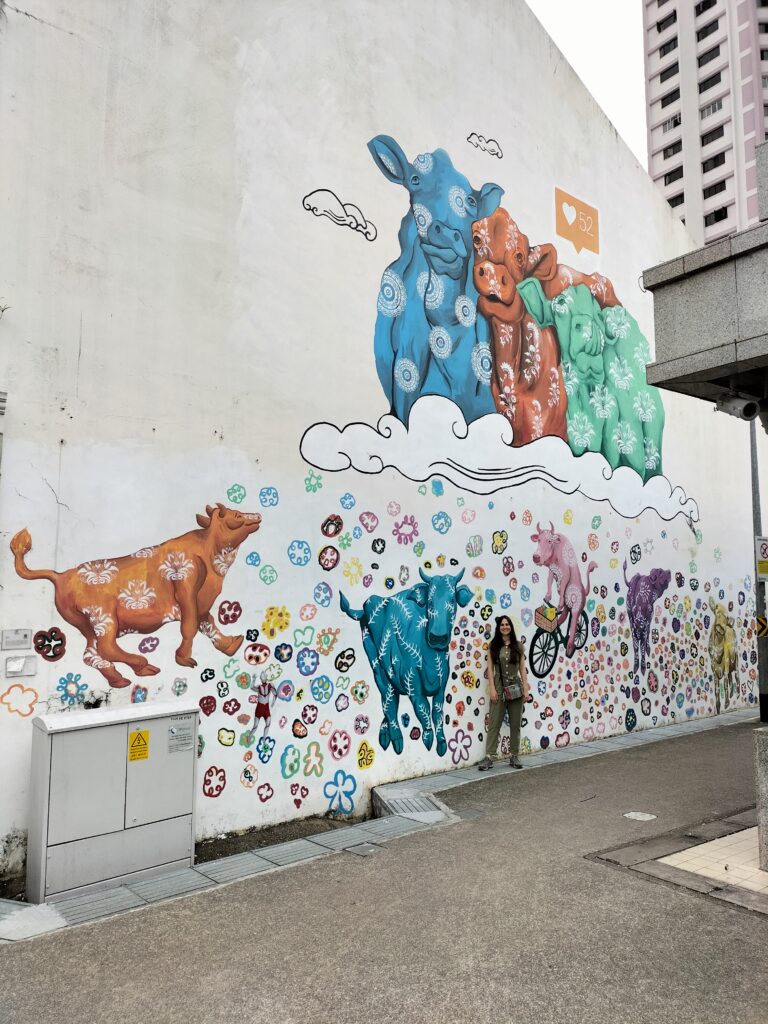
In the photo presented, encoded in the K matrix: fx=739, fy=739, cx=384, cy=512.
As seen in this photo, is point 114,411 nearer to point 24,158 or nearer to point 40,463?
point 40,463

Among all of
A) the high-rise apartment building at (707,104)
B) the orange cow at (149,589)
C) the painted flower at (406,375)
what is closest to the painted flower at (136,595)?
the orange cow at (149,589)

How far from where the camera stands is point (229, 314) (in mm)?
7000

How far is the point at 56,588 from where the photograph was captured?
586cm

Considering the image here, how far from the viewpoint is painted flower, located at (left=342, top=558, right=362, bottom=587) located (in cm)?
770

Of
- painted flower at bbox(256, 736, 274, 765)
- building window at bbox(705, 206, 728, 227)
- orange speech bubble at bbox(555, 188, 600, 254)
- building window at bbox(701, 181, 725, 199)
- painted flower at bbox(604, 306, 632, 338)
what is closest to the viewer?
painted flower at bbox(256, 736, 274, 765)

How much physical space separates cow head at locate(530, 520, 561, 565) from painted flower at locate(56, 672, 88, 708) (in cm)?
589

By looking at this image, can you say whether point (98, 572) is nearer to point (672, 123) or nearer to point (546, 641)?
point (546, 641)

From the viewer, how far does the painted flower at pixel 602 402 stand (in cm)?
1098

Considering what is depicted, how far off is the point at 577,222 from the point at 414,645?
6.94 metres

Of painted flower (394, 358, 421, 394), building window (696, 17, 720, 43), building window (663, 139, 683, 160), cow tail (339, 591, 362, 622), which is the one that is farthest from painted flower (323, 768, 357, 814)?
building window (696, 17, 720, 43)

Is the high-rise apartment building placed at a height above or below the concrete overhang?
above

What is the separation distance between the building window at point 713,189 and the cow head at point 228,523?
54513 millimetres

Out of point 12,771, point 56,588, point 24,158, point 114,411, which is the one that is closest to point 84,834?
point 12,771

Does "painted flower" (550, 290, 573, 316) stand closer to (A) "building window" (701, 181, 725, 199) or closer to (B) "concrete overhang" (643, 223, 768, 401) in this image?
(B) "concrete overhang" (643, 223, 768, 401)
